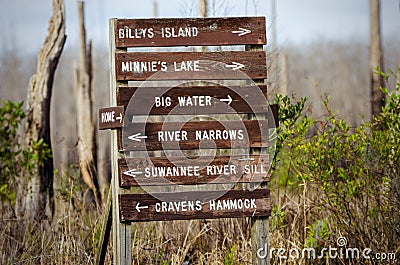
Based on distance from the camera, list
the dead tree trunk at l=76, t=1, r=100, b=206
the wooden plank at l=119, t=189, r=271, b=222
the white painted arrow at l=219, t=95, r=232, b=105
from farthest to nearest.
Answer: the dead tree trunk at l=76, t=1, r=100, b=206
the white painted arrow at l=219, t=95, r=232, b=105
the wooden plank at l=119, t=189, r=271, b=222

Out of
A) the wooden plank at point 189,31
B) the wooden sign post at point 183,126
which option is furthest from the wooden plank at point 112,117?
the wooden plank at point 189,31

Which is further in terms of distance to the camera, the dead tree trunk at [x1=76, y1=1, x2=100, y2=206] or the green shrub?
the dead tree trunk at [x1=76, y1=1, x2=100, y2=206]

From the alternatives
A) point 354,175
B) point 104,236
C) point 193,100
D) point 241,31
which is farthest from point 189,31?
point 354,175

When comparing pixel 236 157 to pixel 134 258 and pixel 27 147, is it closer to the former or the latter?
pixel 134 258

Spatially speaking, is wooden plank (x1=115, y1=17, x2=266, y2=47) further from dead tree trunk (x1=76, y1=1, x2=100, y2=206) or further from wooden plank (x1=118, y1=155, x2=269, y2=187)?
dead tree trunk (x1=76, y1=1, x2=100, y2=206)

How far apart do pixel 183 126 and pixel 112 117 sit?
56cm

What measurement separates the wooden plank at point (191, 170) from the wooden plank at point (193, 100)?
376 millimetres

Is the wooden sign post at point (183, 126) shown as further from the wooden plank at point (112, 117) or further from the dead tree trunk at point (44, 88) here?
the dead tree trunk at point (44, 88)

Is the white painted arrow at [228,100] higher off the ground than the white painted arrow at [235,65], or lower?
lower

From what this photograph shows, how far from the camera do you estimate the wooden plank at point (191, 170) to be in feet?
15.7

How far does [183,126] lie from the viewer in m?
4.83

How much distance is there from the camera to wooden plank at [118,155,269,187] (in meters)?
4.77

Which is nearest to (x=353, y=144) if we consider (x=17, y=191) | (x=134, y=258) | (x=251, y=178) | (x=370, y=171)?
(x=370, y=171)

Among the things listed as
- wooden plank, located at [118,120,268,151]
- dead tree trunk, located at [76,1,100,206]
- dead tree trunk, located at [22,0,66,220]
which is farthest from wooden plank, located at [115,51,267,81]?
dead tree trunk, located at [76,1,100,206]
